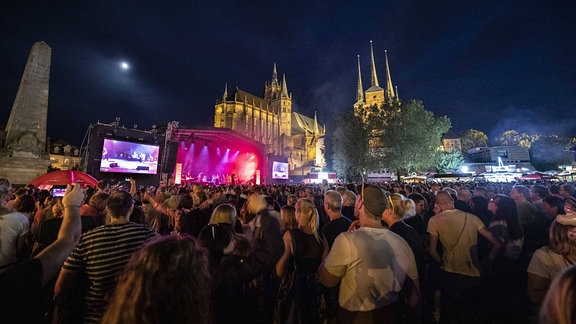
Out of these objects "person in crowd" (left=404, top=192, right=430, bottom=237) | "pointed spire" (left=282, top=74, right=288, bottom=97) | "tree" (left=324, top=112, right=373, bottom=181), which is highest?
"pointed spire" (left=282, top=74, right=288, bottom=97)

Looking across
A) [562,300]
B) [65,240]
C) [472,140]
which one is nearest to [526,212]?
[562,300]

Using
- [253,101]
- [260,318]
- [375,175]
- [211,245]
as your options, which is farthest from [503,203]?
[253,101]

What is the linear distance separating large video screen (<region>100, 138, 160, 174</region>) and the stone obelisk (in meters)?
3.25

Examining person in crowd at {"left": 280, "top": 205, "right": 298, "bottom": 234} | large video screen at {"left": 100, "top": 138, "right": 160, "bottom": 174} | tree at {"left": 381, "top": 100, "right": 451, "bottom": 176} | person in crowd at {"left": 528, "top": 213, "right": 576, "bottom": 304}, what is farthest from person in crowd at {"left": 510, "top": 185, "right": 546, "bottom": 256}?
tree at {"left": 381, "top": 100, "right": 451, "bottom": 176}

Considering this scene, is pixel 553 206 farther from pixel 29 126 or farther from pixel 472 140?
pixel 472 140

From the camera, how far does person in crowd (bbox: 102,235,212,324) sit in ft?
3.50

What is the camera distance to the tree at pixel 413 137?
28.2 metres

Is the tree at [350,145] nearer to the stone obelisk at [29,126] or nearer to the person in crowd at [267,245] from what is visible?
the stone obelisk at [29,126]

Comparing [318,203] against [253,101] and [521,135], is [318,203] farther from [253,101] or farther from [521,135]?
[521,135]

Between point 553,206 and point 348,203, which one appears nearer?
point 553,206

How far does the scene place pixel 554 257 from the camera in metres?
2.10

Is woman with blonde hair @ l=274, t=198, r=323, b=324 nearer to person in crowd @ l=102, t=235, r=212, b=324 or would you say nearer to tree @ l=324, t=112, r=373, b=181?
person in crowd @ l=102, t=235, r=212, b=324

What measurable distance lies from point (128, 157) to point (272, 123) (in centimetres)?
5014

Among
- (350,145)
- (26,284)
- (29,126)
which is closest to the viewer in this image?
(26,284)
